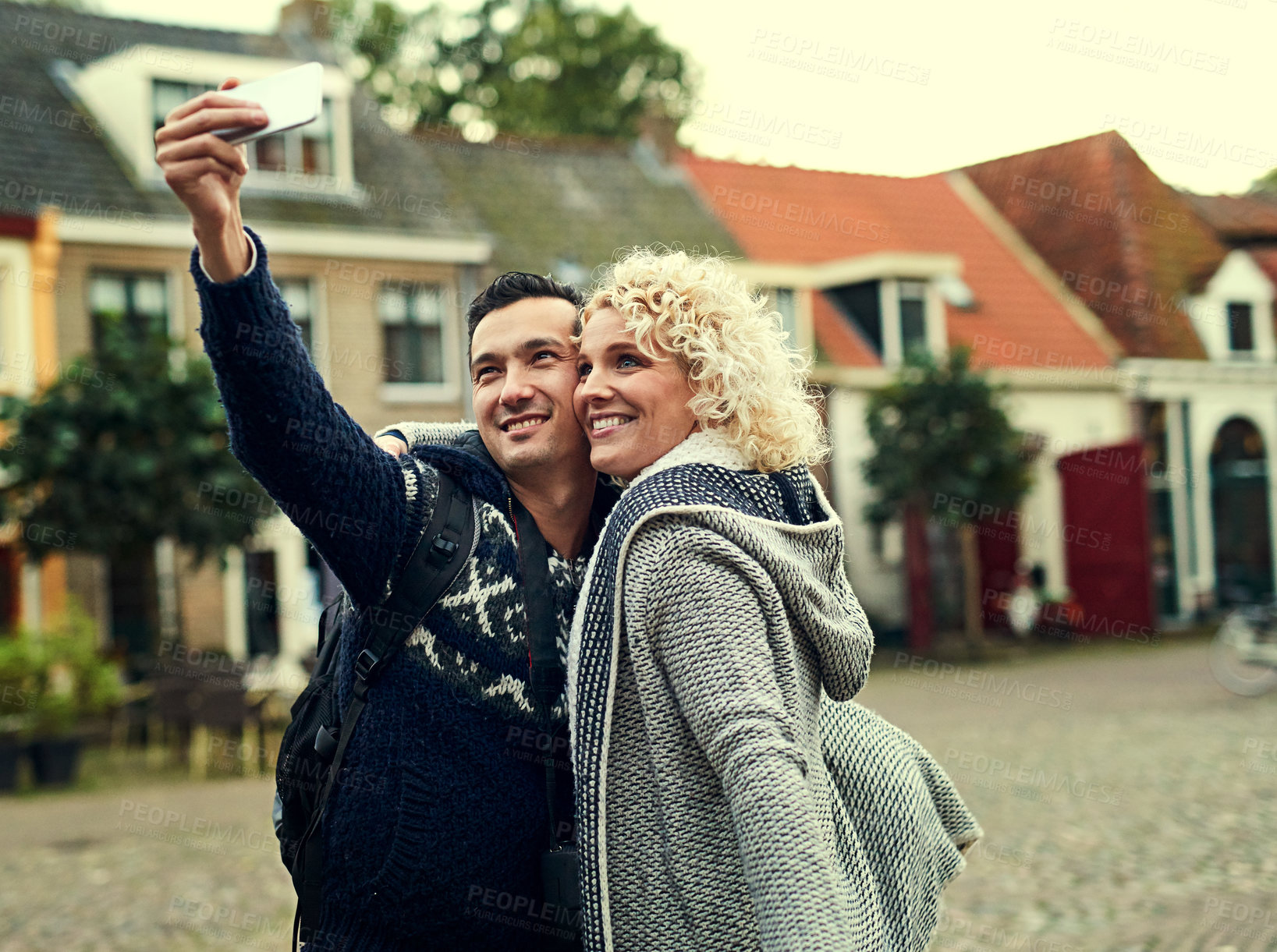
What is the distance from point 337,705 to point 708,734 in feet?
2.22

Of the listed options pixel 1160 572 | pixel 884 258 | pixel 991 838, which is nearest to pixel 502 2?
pixel 884 258

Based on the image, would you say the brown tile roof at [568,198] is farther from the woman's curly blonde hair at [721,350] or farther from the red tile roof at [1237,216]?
the woman's curly blonde hair at [721,350]

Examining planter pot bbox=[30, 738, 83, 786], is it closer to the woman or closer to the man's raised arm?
the man's raised arm

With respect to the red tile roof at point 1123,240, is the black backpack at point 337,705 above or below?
below

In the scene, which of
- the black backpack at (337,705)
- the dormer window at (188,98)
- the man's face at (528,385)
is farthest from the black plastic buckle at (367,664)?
the dormer window at (188,98)

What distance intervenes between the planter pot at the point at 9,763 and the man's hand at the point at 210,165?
10016 millimetres

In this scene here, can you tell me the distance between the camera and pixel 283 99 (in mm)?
1777

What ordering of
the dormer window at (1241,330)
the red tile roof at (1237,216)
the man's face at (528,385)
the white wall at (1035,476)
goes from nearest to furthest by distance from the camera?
the man's face at (528,385), the white wall at (1035,476), the dormer window at (1241,330), the red tile roof at (1237,216)

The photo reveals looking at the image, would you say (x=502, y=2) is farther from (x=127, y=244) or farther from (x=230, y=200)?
(x=230, y=200)

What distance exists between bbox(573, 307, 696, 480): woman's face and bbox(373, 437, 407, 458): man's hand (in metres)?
0.44

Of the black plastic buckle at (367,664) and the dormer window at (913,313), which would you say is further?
the dormer window at (913,313)

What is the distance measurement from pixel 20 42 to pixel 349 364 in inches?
273

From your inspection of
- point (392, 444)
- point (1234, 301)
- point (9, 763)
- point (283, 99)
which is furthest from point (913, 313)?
point (283, 99)

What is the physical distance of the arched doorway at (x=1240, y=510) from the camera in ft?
80.2
